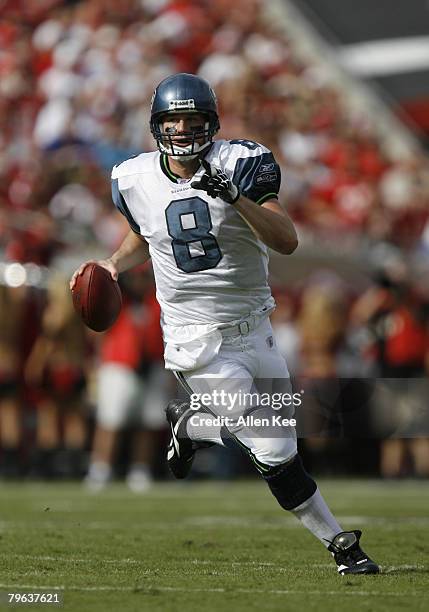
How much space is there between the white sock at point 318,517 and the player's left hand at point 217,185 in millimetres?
1150

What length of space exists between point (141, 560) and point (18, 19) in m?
10.5

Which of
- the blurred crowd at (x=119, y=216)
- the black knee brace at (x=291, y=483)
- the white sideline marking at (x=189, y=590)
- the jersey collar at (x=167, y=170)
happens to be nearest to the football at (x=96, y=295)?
the jersey collar at (x=167, y=170)

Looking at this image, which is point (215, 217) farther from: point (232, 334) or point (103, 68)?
point (103, 68)

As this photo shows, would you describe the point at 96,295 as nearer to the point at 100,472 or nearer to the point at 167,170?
the point at 167,170

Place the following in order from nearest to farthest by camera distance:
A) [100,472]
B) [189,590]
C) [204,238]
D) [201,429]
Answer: [189,590] → [204,238] → [201,429] → [100,472]

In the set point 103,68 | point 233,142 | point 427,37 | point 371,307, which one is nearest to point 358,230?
point 371,307

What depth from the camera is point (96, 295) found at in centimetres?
475

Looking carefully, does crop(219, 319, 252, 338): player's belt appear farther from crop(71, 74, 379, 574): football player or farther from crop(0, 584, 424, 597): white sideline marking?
crop(0, 584, 424, 597): white sideline marking

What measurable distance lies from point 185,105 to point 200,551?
196cm

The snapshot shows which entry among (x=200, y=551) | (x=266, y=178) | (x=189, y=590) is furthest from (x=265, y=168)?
(x=200, y=551)

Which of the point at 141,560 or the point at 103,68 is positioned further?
the point at 103,68

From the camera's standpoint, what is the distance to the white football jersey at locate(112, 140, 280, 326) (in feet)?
14.7

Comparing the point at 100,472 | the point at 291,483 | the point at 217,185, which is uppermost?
the point at 217,185

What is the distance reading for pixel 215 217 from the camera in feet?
14.7
